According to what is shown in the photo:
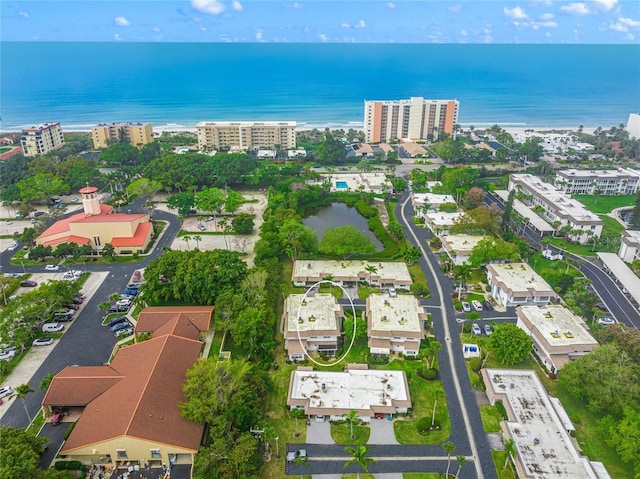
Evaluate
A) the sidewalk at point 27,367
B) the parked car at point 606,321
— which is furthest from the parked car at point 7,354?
the parked car at point 606,321

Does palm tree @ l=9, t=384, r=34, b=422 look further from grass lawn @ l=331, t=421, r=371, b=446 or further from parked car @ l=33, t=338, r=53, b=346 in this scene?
grass lawn @ l=331, t=421, r=371, b=446

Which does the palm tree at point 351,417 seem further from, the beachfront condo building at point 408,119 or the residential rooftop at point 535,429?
the beachfront condo building at point 408,119

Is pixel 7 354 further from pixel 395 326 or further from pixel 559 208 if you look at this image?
pixel 559 208

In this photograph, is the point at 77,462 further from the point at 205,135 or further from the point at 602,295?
the point at 205,135

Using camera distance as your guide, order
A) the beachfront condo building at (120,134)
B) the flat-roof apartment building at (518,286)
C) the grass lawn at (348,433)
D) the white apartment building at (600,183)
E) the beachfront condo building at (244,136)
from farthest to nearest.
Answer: the beachfront condo building at (120,134) < the beachfront condo building at (244,136) < the white apartment building at (600,183) < the flat-roof apartment building at (518,286) < the grass lawn at (348,433)

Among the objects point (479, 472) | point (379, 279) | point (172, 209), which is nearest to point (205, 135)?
point (172, 209)
